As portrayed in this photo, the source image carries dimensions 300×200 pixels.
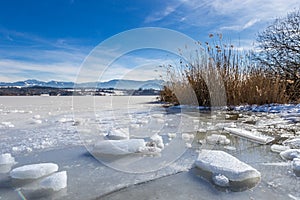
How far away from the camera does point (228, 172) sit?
920 mm

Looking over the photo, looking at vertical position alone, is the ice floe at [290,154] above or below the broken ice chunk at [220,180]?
above

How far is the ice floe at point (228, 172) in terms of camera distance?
0.87 metres

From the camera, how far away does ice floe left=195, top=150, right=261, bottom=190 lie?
870 mm

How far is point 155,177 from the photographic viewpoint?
0.93 meters

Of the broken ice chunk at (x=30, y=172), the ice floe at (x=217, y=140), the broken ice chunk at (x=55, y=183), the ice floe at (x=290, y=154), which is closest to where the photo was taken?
the broken ice chunk at (x=55, y=183)

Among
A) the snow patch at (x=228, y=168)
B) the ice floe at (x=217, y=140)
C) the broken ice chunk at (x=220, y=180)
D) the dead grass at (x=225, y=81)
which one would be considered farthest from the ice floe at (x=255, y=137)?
the dead grass at (x=225, y=81)

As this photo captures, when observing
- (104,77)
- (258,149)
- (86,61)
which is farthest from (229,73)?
(258,149)

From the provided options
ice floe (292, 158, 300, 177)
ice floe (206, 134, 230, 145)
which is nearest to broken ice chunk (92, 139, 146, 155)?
ice floe (206, 134, 230, 145)

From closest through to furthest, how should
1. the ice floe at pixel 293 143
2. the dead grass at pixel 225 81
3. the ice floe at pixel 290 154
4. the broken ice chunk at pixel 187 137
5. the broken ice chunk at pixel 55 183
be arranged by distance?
the broken ice chunk at pixel 55 183 → the ice floe at pixel 290 154 → the ice floe at pixel 293 143 → the broken ice chunk at pixel 187 137 → the dead grass at pixel 225 81

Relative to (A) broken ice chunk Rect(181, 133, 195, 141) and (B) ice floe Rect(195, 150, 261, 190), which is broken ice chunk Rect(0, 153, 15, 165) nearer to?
(B) ice floe Rect(195, 150, 261, 190)

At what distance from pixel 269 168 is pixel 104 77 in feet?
8.73

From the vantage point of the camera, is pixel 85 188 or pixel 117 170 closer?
pixel 85 188

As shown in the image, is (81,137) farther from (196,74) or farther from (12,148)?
(196,74)

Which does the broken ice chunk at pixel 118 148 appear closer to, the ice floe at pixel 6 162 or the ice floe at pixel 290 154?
the ice floe at pixel 6 162
